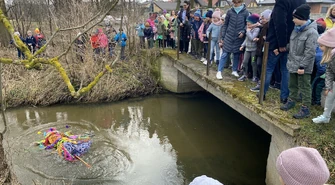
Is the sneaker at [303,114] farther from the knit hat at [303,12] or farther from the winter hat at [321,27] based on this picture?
the winter hat at [321,27]

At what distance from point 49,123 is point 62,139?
2.27 m

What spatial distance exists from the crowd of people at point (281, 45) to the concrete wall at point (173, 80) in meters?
1.59

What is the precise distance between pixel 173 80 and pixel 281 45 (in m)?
6.40

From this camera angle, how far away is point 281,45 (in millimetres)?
4430

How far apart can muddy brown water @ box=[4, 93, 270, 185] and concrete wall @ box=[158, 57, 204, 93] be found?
636mm

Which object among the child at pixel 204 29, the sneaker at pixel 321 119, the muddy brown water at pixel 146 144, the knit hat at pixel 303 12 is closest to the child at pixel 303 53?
the knit hat at pixel 303 12

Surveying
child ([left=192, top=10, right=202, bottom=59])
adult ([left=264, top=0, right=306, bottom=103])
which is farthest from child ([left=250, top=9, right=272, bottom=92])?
child ([left=192, top=10, right=202, bottom=59])

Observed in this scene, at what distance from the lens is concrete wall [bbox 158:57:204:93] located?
10523 millimetres

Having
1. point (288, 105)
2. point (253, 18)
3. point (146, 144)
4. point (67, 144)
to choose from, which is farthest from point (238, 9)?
point (67, 144)

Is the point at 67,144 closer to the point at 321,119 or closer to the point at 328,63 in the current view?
the point at 321,119

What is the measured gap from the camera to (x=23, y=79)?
9.55 metres

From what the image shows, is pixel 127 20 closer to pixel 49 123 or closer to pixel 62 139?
pixel 49 123

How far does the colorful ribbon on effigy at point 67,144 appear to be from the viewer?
6016 millimetres

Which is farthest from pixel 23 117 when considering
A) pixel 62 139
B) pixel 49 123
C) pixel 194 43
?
pixel 194 43
